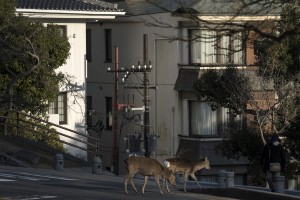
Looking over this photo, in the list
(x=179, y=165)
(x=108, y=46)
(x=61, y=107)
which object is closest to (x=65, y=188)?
(x=179, y=165)

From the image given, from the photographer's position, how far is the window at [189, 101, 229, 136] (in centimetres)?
4728

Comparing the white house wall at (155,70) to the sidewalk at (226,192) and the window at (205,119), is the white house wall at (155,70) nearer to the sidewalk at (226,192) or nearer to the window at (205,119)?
the window at (205,119)

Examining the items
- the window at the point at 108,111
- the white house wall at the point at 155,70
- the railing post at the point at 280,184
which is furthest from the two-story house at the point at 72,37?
the railing post at the point at 280,184

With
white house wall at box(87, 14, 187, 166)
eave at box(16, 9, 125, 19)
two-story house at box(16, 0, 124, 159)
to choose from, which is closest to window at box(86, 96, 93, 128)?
white house wall at box(87, 14, 187, 166)

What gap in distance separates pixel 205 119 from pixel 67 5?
340 inches

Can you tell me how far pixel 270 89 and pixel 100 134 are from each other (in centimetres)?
1403

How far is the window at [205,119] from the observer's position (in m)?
47.3

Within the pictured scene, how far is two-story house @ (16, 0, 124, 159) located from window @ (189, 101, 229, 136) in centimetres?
514

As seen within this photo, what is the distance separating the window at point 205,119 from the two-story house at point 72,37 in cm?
514

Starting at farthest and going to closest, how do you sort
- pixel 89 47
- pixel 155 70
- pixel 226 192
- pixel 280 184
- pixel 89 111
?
pixel 89 47 < pixel 89 111 < pixel 155 70 < pixel 280 184 < pixel 226 192

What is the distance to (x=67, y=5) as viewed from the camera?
44.6 meters

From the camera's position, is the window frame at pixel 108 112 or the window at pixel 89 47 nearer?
the window frame at pixel 108 112

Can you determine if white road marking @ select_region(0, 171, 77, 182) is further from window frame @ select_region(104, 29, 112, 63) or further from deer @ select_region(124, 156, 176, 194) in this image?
window frame @ select_region(104, 29, 112, 63)

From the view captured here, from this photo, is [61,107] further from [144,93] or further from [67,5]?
[67,5]
